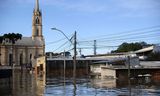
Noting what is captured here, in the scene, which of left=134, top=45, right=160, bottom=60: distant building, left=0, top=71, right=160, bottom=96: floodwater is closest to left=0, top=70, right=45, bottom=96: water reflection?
left=0, top=71, right=160, bottom=96: floodwater

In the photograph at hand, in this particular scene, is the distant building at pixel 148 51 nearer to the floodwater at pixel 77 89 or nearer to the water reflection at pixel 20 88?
the water reflection at pixel 20 88

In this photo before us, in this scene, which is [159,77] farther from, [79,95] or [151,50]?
[79,95]

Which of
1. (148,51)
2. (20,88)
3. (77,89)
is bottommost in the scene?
(77,89)

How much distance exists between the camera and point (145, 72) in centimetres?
8488

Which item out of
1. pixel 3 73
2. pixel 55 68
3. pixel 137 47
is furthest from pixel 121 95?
pixel 137 47

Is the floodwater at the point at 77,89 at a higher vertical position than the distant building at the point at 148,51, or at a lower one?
lower

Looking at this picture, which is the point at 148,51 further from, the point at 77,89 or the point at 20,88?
the point at 20,88

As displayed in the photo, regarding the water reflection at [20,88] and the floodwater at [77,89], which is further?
the floodwater at [77,89]

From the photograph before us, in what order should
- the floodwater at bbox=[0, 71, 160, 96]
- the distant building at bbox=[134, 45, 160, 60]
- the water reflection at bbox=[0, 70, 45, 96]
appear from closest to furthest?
1. the water reflection at bbox=[0, 70, 45, 96]
2. the floodwater at bbox=[0, 71, 160, 96]
3. the distant building at bbox=[134, 45, 160, 60]

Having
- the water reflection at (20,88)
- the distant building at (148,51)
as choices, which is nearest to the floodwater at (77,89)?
the water reflection at (20,88)

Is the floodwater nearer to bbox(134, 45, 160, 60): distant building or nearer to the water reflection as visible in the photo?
the water reflection

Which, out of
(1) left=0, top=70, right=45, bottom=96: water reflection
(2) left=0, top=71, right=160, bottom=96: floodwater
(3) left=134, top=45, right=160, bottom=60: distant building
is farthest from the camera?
(3) left=134, top=45, right=160, bottom=60: distant building

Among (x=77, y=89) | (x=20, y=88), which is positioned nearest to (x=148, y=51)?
(x=77, y=89)

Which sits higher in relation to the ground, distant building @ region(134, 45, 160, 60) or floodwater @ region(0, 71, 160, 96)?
distant building @ region(134, 45, 160, 60)
